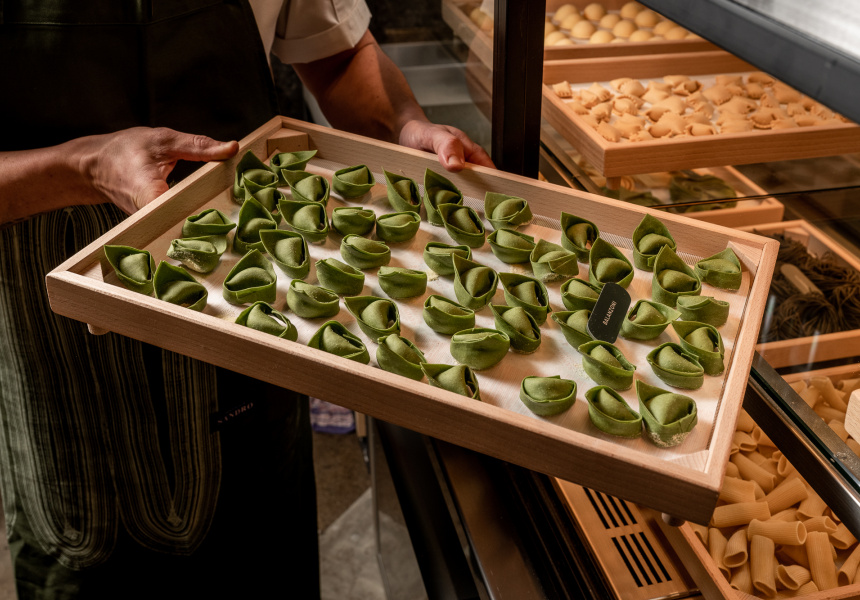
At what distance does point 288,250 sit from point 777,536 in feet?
2.63

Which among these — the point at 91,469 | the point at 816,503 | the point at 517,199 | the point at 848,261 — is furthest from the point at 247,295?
the point at 848,261

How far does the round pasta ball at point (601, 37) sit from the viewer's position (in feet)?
6.53

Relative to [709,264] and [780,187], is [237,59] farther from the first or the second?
[780,187]

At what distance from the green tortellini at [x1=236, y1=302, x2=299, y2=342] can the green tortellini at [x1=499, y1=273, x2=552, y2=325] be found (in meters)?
0.28

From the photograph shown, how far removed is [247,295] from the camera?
92 centimetres

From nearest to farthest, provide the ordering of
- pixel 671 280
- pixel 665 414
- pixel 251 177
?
pixel 665 414
pixel 671 280
pixel 251 177

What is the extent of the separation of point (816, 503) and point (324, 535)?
168 centimetres

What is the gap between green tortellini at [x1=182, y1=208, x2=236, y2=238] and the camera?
3.37ft

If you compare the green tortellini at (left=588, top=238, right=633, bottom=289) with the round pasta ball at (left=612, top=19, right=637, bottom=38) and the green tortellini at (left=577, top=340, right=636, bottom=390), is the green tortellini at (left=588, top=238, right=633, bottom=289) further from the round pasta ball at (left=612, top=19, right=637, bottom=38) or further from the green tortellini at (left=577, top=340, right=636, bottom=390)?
the round pasta ball at (left=612, top=19, right=637, bottom=38)

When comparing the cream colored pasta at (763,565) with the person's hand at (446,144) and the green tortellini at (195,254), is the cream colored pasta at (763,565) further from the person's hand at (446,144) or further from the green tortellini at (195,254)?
the green tortellini at (195,254)

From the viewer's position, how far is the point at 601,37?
2.00 meters

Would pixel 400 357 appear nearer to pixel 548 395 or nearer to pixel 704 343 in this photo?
pixel 548 395

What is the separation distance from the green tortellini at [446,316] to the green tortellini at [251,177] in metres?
0.37

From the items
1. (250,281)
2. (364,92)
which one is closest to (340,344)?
(250,281)
